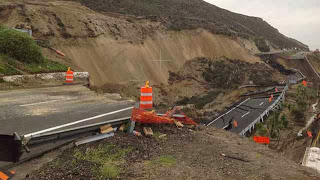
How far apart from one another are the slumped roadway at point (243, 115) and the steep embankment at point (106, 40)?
1027 cm

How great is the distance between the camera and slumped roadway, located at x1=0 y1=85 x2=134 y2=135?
7.50 m

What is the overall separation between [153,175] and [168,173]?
0.26m

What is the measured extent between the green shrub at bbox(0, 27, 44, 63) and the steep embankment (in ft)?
15.6

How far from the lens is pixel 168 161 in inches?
220

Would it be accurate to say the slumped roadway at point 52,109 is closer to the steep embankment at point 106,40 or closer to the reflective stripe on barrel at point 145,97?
the reflective stripe on barrel at point 145,97

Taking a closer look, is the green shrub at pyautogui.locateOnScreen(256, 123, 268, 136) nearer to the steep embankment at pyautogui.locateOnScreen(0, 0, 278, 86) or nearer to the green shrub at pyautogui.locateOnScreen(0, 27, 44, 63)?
the steep embankment at pyautogui.locateOnScreen(0, 0, 278, 86)

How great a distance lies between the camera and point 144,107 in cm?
879

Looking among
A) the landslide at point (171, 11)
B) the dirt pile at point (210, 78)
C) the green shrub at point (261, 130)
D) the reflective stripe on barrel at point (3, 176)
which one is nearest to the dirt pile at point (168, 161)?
the reflective stripe on barrel at point (3, 176)

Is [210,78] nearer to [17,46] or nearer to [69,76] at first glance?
[69,76]

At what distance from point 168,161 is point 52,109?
5011 millimetres

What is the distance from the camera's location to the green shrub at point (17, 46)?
15969mm

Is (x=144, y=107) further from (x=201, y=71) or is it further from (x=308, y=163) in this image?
(x=201, y=71)

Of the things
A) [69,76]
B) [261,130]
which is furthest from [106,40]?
[261,130]

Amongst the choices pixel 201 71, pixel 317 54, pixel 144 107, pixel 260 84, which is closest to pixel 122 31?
pixel 201 71
